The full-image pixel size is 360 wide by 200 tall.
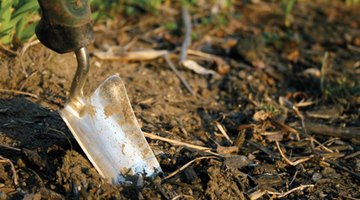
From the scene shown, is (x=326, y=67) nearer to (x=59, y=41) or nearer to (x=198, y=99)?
(x=198, y=99)

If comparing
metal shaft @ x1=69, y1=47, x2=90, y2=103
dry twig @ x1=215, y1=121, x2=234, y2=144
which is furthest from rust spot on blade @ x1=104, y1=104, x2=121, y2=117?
dry twig @ x1=215, y1=121, x2=234, y2=144

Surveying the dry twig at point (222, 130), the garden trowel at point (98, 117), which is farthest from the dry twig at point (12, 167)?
the dry twig at point (222, 130)

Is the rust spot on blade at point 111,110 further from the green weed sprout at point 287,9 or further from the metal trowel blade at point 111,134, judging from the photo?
the green weed sprout at point 287,9

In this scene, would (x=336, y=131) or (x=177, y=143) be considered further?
(x=336, y=131)

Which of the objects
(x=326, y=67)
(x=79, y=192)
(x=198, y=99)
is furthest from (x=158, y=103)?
(x=326, y=67)

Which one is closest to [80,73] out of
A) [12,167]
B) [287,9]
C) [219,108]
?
[12,167]

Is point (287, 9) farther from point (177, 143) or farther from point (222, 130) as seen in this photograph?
point (177, 143)

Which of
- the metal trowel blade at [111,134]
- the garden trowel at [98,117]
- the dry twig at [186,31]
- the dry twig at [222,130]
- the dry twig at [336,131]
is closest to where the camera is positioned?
the garden trowel at [98,117]
